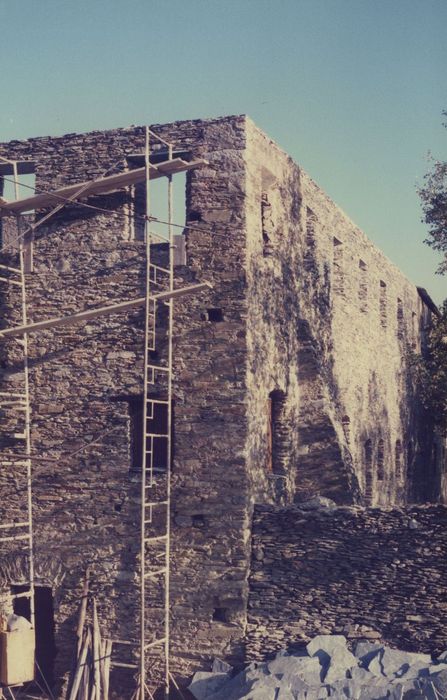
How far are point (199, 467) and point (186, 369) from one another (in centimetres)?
143

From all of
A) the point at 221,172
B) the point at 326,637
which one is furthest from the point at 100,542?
the point at 221,172

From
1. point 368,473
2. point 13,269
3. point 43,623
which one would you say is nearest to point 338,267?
point 368,473

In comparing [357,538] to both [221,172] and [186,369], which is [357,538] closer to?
[186,369]

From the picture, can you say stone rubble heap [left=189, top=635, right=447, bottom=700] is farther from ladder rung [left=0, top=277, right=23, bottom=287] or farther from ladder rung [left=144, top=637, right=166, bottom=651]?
ladder rung [left=0, top=277, right=23, bottom=287]

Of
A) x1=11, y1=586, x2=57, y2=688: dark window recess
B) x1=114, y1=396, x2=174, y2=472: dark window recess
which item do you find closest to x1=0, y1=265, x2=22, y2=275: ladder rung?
x1=114, y1=396, x2=174, y2=472: dark window recess

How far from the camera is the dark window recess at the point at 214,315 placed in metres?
12.3

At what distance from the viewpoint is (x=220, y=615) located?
11883mm

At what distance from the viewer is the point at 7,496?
12664mm

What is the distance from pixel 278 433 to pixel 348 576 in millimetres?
2722

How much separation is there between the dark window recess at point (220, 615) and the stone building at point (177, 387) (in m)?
0.04

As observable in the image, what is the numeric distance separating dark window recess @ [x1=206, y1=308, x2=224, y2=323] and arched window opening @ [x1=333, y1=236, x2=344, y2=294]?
5.64m

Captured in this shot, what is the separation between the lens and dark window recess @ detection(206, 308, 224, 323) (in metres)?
12.3

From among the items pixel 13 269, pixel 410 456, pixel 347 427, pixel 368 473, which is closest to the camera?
pixel 13 269

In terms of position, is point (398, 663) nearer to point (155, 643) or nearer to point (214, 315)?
point (155, 643)
